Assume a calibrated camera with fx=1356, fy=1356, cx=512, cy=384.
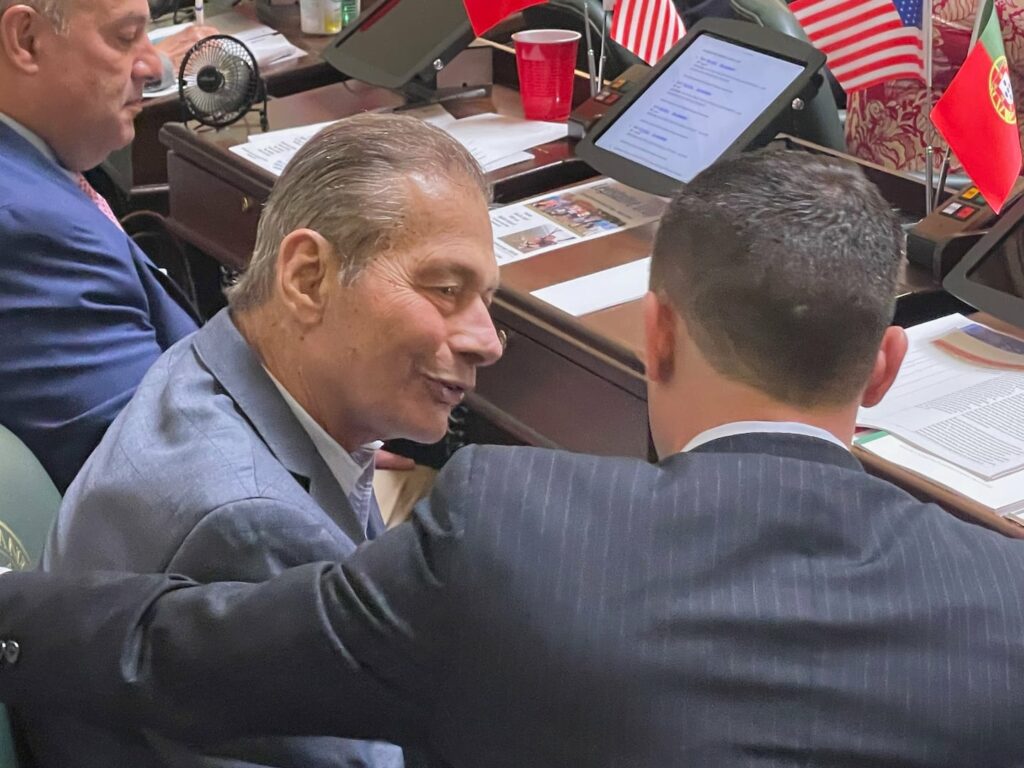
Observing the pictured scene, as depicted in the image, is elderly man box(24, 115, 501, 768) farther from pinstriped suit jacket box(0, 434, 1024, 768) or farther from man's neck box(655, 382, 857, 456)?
man's neck box(655, 382, 857, 456)

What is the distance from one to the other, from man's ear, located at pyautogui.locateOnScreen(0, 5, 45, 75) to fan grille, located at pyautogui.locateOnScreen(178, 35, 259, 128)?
0.90 metres

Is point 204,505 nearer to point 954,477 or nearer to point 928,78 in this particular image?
point 954,477

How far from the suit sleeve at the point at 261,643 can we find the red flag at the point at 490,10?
157 centimetres

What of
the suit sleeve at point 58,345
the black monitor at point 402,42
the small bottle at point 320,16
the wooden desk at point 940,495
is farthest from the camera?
the small bottle at point 320,16

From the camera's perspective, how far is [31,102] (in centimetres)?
179

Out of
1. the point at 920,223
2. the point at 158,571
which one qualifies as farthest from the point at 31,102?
the point at 920,223

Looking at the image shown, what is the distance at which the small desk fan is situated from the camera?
2.67m

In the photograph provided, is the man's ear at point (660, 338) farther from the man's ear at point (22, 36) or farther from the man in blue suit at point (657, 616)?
the man's ear at point (22, 36)

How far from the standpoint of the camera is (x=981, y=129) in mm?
1810

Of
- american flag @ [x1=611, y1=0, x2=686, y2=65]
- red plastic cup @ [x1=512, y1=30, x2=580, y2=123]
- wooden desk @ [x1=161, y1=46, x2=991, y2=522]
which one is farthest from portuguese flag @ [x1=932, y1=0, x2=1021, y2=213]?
red plastic cup @ [x1=512, y1=30, x2=580, y2=123]

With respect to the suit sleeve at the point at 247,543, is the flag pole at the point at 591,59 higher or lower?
lower

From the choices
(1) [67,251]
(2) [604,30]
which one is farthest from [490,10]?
(1) [67,251]

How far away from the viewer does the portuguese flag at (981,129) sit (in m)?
1.80

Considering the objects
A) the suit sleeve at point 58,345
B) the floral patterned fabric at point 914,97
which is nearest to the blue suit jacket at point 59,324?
the suit sleeve at point 58,345
